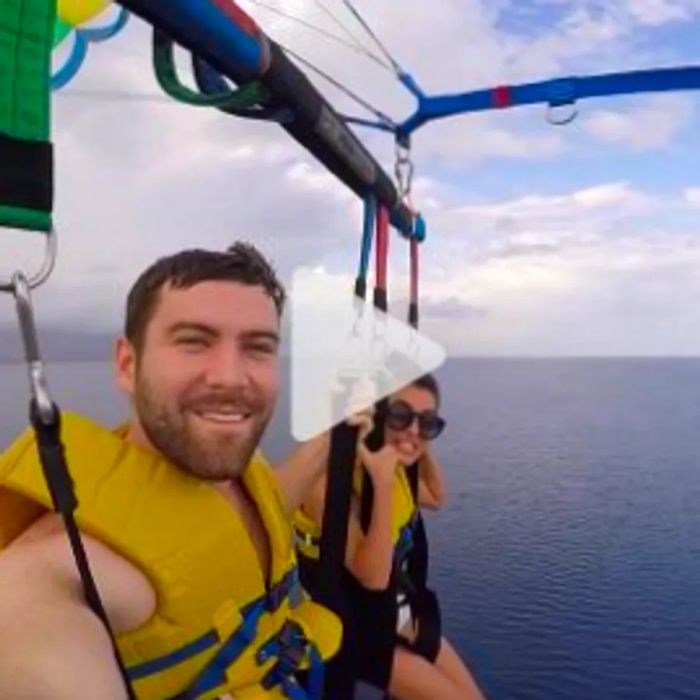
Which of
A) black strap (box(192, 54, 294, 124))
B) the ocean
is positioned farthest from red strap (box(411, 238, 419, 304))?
the ocean

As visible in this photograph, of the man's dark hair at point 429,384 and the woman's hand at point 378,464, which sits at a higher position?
the man's dark hair at point 429,384

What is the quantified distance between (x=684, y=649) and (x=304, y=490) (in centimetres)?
5719

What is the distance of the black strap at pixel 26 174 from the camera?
138cm

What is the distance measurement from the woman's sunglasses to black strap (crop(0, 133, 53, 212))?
293 centimetres

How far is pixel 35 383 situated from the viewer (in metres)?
1.39

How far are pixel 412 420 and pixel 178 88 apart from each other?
2.44m

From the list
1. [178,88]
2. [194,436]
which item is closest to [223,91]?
[178,88]

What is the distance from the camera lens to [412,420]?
441 cm

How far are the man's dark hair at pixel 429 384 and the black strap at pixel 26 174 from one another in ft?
10.8

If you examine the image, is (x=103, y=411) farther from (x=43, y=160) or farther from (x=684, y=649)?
(x=43, y=160)

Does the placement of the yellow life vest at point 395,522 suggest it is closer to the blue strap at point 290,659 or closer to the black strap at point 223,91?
the blue strap at point 290,659

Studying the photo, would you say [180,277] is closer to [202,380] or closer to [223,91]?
[202,380]

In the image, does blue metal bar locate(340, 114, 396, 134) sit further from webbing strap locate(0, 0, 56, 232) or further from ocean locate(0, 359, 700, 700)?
Answer: ocean locate(0, 359, 700, 700)

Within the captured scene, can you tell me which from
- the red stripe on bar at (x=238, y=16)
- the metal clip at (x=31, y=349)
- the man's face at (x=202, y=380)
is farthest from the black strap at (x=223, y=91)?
the metal clip at (x=31, y=349)
